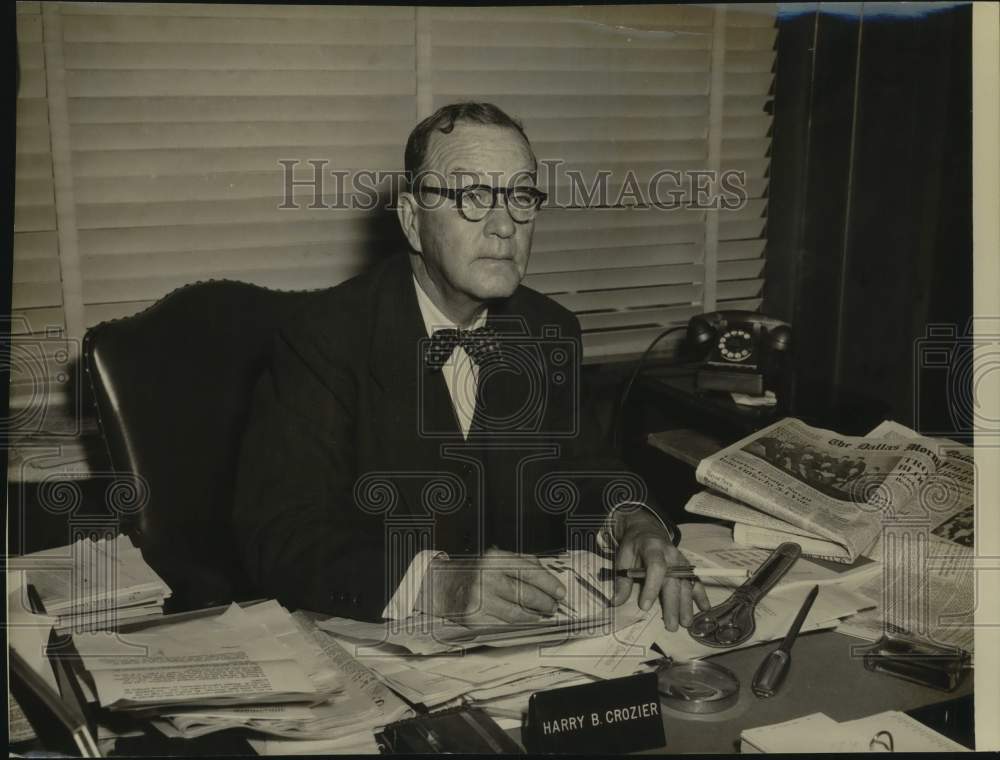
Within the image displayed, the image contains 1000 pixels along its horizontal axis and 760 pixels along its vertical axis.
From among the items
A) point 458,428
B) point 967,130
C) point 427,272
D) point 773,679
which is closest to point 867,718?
point 773,679

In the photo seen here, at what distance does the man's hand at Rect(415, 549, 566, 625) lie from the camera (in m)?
1.09

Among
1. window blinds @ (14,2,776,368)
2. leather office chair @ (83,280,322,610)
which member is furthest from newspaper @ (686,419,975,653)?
window blinds @ (14,2,776,368)

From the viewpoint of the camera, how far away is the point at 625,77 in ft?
7.15

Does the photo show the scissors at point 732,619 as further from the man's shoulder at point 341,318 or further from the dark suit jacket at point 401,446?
the man's shoulder at point 341,318

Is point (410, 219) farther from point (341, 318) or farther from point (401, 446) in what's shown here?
point (401, 446)

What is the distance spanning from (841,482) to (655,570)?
34 cm

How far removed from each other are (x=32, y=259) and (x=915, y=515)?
5.15 ft

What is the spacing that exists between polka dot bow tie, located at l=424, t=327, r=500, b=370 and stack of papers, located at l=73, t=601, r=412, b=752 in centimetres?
53

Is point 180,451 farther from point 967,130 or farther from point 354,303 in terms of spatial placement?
point 967,130

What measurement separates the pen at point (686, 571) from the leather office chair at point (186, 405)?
21.0 inches

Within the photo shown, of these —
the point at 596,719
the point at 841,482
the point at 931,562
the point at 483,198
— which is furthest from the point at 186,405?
the point at 931,562

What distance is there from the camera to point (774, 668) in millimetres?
1002

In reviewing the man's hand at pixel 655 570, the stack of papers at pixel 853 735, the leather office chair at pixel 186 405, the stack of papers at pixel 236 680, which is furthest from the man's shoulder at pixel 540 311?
the stack of papers at pixel 853 735

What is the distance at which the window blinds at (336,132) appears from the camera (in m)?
1.79
